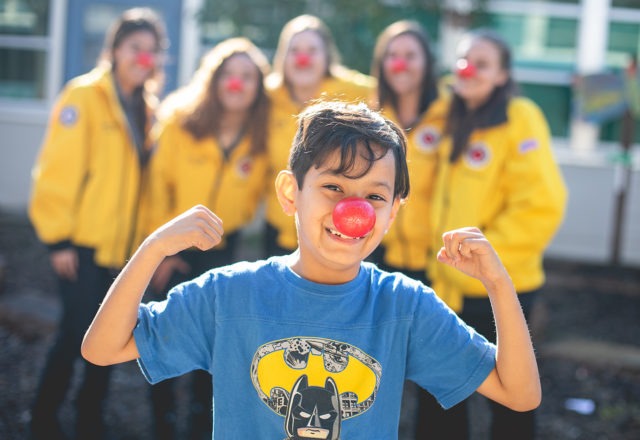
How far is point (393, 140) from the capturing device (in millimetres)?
2066

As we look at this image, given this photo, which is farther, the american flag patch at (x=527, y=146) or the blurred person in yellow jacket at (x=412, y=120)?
the blurred person in yellow jacket at (x=412, y=120)

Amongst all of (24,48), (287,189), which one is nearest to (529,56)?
(24,48)

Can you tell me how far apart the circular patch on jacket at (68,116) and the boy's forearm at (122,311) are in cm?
220

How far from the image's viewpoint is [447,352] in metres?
1.99

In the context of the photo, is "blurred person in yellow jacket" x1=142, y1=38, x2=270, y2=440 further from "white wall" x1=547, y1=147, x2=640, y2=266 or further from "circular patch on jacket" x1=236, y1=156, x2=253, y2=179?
"white wall" x1=547, y1=147, x2=640, y2=266

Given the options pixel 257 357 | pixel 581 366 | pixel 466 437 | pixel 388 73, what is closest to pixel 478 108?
pixel 388 73

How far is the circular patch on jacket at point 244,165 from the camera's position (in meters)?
4.08

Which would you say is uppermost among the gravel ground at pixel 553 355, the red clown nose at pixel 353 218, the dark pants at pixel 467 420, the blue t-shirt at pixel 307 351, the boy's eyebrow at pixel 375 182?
the boy's eyebrow at pixel 375 182

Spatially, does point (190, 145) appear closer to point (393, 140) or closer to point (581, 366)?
point (393, 140)

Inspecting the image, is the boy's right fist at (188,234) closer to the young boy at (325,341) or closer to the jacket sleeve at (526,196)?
the young boy at (325,341)

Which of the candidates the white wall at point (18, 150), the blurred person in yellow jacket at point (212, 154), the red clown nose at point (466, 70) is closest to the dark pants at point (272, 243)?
the blurred person in yellow jacket at point (212, 154)

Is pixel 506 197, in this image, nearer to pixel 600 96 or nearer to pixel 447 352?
pixel 447 352

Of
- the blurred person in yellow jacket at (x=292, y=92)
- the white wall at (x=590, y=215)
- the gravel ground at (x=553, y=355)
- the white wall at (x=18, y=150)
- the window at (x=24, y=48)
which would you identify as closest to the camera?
the blurred person in yellow jacket at (x=292, y=92)

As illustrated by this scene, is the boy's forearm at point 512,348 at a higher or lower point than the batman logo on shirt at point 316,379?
higher
